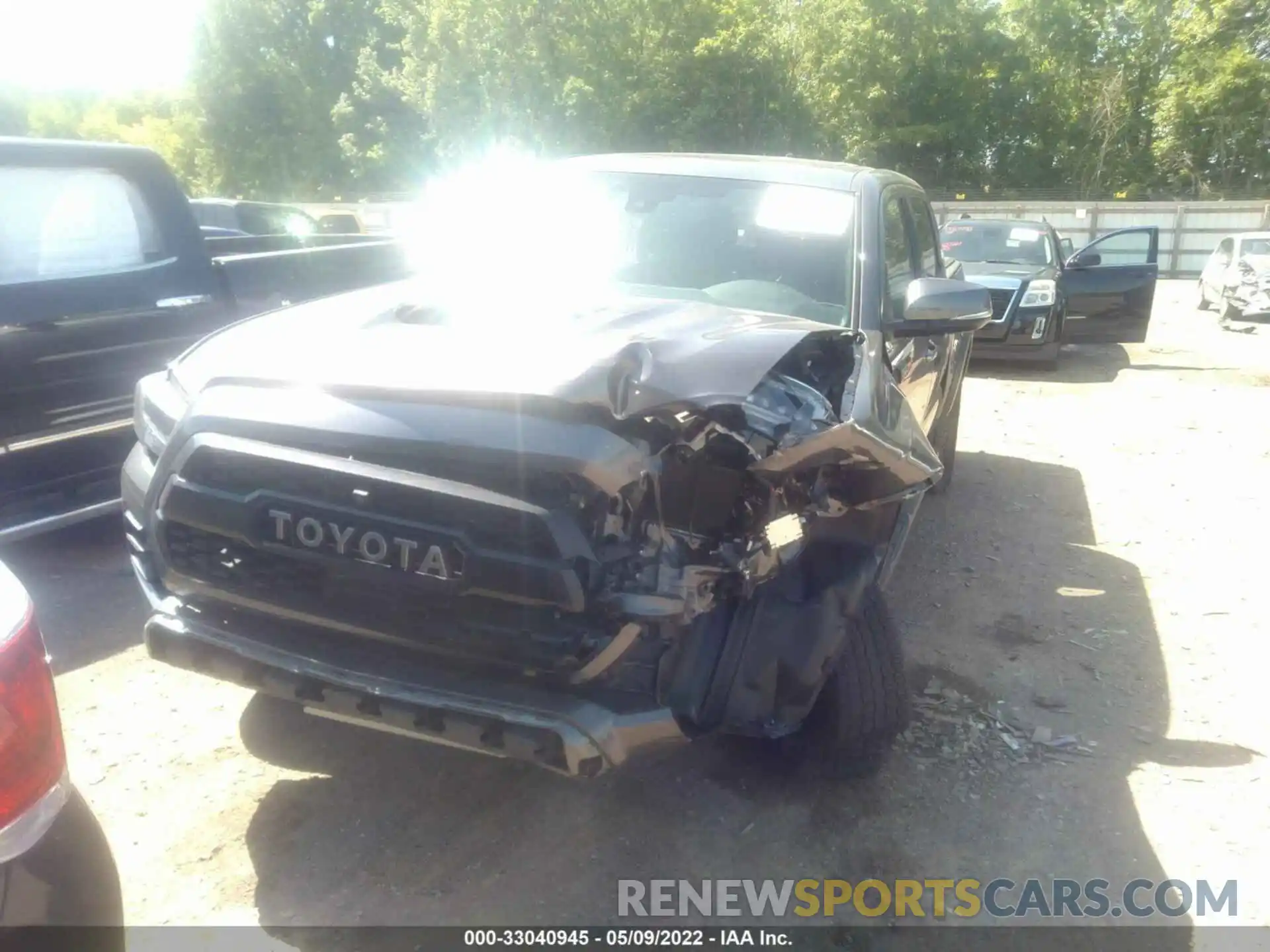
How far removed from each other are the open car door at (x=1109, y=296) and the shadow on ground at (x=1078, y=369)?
0.42 metres

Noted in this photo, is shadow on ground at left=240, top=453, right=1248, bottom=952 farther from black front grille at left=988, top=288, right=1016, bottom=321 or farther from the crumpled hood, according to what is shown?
black front grille at left=988, top=288, right=1016, bottom=321

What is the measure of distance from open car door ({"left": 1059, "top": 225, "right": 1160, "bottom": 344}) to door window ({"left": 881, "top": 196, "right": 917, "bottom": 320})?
6629 millimetres

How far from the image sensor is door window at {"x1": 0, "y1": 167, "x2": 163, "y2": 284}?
409cm

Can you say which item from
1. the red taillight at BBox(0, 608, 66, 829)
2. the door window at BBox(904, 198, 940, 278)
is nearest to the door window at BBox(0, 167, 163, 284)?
the red taillight at BBox(0, 608, 66, 829)

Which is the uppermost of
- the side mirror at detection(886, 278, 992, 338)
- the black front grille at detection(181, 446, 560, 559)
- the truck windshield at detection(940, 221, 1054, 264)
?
the side mirror at detection(886, 278, 992, 338)

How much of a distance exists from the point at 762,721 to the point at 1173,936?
1217 mm

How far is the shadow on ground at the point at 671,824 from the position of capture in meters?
2.62

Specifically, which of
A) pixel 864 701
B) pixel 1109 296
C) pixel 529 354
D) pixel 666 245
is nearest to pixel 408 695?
pixel 529 354

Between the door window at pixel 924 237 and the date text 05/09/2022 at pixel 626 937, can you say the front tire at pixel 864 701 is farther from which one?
the door window at pixel 924 237

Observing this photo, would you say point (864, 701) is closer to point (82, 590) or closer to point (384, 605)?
point (384, 605)

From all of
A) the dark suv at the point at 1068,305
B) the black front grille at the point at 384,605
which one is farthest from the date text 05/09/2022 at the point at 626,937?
the dark suv at the point at 1068,305

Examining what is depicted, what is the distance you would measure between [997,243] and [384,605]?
10834 millimetres

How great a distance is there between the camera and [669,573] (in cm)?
227

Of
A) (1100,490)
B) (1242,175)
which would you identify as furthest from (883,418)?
(1242,175)
